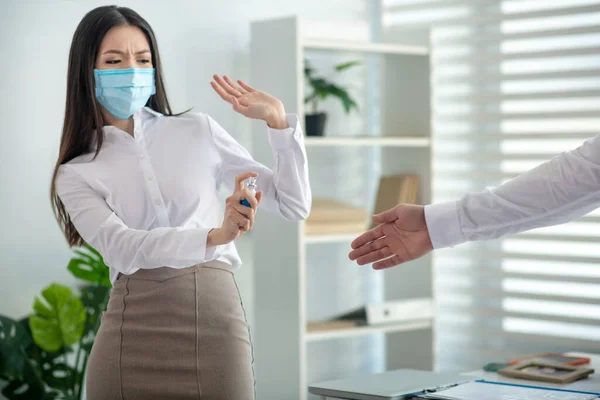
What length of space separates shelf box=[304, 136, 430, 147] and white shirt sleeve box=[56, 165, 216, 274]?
4.77 ft

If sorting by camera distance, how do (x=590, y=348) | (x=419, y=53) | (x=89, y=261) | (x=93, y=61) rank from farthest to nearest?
(x=419, y=53) → (x=590, y=348) → (x=89, y=261) → (x=93, y=61)

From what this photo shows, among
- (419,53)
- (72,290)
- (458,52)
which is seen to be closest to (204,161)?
(72,290)

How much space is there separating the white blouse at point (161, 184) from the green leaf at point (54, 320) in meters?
0.97

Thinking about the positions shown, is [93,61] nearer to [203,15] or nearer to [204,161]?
[204,161]

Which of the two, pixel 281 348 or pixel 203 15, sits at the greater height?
pixel 203 15

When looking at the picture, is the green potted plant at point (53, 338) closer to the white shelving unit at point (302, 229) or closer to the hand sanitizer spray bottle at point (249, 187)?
the white shelving unit at point (302, 229)

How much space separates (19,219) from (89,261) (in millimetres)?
296

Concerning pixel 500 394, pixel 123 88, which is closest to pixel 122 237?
pixel 123 88

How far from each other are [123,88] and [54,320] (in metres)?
1.20

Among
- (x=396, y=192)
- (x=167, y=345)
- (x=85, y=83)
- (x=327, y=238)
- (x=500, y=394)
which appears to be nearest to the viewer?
(x=500, y=394)

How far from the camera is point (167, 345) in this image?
2016 millimetres

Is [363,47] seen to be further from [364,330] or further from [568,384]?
[568,384]

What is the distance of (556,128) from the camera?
360cm

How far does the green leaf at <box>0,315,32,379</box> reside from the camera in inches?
114
